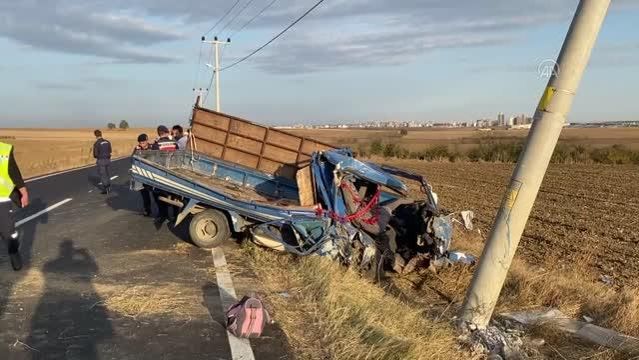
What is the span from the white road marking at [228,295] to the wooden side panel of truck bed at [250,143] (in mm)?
3640

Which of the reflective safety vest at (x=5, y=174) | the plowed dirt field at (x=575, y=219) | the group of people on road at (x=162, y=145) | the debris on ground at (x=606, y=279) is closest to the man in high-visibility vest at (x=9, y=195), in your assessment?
the reflective safety vest at (x=5, y=174)

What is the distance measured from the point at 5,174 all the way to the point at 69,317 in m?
2.50

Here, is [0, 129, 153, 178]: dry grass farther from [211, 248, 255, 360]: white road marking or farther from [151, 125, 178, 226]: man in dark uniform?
[211, 248, 255, 360]: white road marking

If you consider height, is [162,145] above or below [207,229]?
above

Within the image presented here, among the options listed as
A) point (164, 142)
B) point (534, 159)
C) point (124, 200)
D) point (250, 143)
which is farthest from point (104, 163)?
point (534, 159)

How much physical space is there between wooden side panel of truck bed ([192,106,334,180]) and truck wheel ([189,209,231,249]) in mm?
3133

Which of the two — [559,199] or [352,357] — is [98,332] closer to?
[352,357]

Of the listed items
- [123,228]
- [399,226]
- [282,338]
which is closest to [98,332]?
[282,338]

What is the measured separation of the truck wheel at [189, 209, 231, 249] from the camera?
1008 cm

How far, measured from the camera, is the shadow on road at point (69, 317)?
5.28 meters

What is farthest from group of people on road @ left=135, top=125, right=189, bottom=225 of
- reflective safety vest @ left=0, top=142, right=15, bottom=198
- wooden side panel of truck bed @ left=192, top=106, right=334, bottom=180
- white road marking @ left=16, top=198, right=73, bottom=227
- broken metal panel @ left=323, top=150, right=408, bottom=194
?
reflective safety vest @ left=0, top=142, right=15, bottom=198

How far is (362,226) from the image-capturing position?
9.48 m

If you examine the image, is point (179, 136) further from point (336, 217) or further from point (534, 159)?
point (534, 159)

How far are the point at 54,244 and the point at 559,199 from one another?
69.1ft
